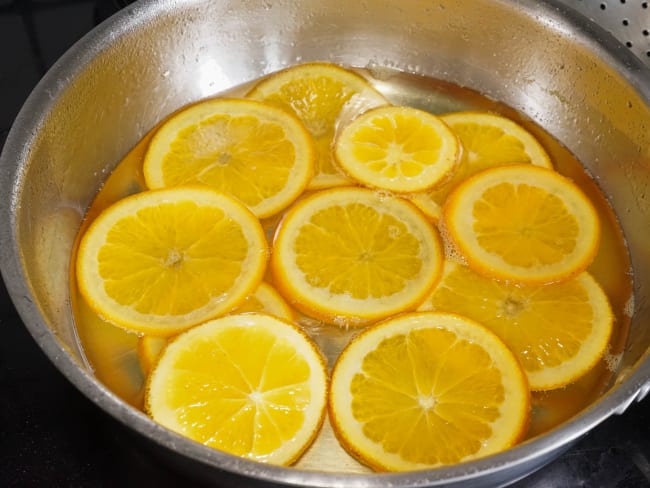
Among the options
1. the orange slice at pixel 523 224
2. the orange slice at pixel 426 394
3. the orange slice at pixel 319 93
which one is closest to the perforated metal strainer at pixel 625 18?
the orange slice at pixel 523 224

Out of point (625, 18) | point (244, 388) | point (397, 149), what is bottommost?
point (244, 388)

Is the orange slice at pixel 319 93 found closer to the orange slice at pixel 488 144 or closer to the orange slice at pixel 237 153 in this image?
the orange slice at pixel 237 153

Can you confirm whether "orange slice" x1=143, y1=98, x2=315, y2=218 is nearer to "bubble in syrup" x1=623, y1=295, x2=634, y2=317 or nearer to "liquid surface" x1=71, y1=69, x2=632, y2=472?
"liquid surface" x1=71, y1=69, x2=632, y2=472

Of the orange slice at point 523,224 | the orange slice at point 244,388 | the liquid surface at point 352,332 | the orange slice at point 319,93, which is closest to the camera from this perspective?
the orange slice at point 244,388

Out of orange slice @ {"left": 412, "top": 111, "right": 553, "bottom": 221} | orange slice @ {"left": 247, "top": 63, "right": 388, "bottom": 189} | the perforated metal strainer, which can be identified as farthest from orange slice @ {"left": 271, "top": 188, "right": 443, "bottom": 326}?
the perforated metal strainer

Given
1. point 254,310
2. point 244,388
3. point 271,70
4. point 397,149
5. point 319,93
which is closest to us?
point 244,388

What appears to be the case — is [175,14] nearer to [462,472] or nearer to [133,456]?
[133,456]

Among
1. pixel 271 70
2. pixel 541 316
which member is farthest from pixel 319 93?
pixel 541 316

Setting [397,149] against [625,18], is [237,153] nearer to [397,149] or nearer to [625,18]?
[397,149]
